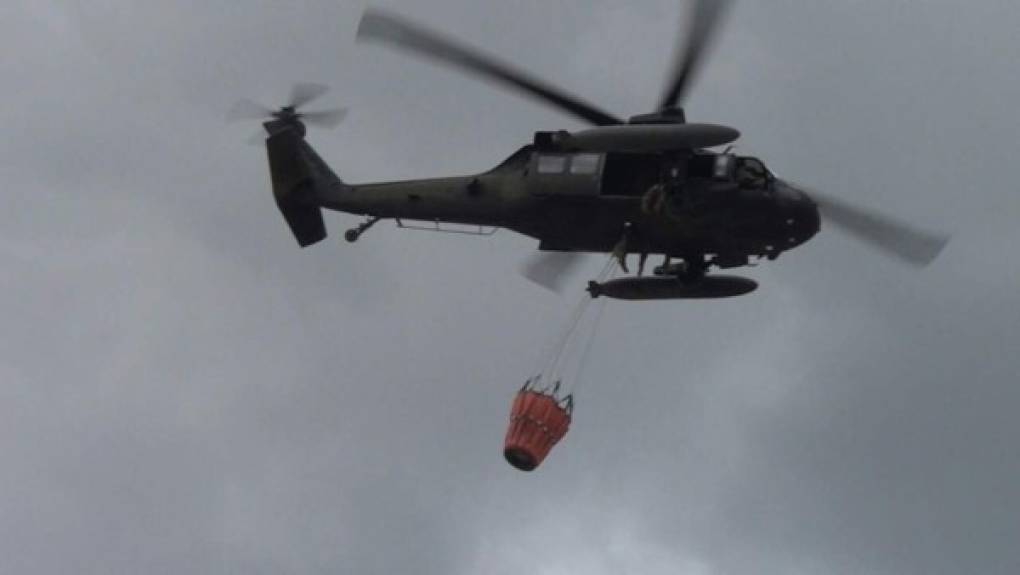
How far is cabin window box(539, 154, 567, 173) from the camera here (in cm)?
3606

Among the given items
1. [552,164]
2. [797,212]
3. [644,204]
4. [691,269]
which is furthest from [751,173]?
[552,164]

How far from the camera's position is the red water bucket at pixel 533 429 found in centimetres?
3562

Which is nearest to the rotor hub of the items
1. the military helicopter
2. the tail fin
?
the military helicopter

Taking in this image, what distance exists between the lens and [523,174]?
122ft

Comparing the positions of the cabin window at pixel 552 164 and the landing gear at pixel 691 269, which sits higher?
the cabin window at pixel 552 164

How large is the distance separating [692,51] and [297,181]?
12131mm

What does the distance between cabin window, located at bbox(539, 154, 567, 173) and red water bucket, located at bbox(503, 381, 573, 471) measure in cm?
486

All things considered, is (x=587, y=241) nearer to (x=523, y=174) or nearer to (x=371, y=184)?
(x=523, y=174)

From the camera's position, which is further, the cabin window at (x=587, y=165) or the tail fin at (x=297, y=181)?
the tail fin at (x=297, y=181)

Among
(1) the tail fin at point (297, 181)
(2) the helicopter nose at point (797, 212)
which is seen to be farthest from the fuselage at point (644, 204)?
(1) the tail fin at point (297, 181)

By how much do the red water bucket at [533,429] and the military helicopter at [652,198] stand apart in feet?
8.73

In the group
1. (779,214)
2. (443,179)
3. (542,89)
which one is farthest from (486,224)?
(779,214)

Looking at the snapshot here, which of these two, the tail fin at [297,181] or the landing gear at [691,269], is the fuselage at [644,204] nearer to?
the landing gear at [691,269]

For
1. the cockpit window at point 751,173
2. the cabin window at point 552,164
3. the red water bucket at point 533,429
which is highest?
the cockpit window at point 751,173
